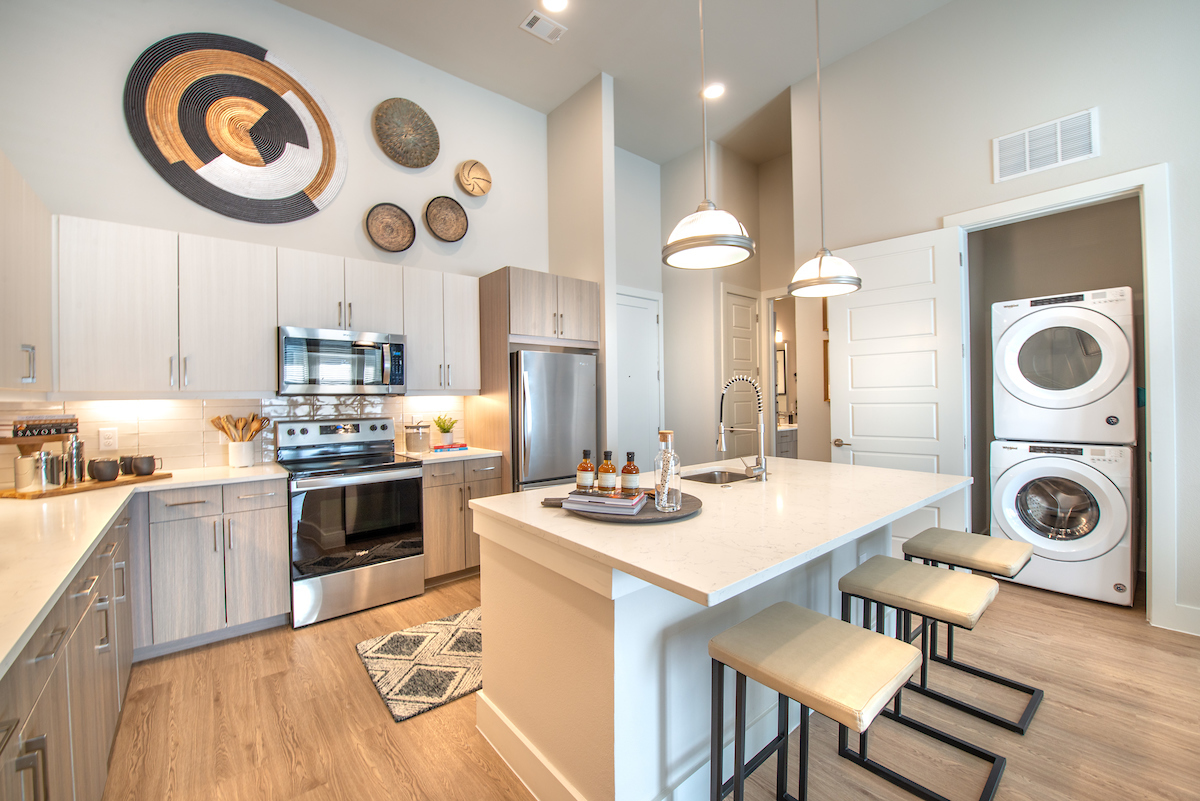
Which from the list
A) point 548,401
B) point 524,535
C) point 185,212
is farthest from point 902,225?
point 185,212

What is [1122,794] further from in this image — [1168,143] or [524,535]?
[1168,143]

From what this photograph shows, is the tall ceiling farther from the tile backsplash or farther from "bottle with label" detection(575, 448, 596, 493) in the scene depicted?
"bottle with label" detection(575, 448, 596, 493)

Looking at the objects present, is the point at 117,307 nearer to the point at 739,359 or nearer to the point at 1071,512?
the point at 739,359

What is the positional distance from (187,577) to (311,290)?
164 cm

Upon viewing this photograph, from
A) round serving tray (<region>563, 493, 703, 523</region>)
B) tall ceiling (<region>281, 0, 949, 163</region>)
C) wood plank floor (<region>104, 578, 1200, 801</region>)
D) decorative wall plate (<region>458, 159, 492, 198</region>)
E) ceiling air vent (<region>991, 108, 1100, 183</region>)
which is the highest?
tall ceiling (<region>281, 0, 949, 163</region>)

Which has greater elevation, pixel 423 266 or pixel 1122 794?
pixel 423 266

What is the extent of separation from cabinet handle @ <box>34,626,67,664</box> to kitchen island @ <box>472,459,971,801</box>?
3.34ft

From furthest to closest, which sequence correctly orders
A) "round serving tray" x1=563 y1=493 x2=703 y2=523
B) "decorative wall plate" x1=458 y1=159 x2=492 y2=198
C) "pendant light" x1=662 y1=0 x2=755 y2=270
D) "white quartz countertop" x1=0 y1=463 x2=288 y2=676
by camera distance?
"decorative wall plate" x1=458 y1=159 x2=492 y2=198
"pendant light" x1=662 y1=0 x2=755 y2=270
"round serving tray" x1=563 y1=493 x2=703 y2=523
"white quartz countertop" x1=0 y1=463 x2=288 y2=676

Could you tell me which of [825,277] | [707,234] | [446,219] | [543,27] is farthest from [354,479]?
[543,27]

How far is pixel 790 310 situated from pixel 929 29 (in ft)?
11.2

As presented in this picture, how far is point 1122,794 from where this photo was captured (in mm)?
1522

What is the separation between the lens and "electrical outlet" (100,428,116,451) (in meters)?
2.55

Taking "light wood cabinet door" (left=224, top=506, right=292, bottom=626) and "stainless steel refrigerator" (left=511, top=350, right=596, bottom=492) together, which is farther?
"stainless steel refrigerator" (left=511, top=350, right=596, bottom=492)

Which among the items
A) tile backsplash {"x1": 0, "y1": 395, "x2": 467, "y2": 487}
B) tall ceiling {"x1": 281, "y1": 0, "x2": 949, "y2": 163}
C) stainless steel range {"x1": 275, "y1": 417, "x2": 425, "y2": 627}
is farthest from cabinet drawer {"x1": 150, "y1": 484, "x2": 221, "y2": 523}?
tall ceiling {"x1": 281, "y1": 0, "x2": 949, "y2": 163}
